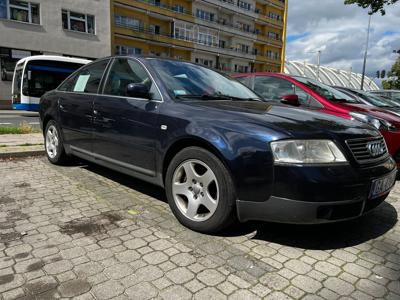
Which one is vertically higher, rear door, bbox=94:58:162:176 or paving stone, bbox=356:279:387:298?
rear door, bbox=94:58:162:176

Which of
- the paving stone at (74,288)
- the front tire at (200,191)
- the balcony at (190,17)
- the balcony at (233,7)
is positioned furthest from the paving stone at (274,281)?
the balcony at (233,7)

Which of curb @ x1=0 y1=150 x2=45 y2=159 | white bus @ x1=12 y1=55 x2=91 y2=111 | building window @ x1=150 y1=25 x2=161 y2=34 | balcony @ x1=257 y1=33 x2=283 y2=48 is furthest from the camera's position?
balcony @ x1=257 y1=33 x2=283 y2=48

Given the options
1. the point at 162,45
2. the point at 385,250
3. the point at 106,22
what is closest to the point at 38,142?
the point at 385,250

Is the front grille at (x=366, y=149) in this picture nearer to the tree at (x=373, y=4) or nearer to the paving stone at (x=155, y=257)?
the paving stone at (x=155, y=257)

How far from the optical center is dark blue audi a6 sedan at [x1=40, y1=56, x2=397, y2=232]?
2539mm

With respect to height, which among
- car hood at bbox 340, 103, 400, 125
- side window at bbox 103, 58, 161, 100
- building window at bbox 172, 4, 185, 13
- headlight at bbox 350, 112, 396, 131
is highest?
building window at bbox 172, 4, 185, 13

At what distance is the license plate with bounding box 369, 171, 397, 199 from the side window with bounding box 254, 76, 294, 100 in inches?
126

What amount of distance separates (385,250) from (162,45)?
Answer: 38272mm

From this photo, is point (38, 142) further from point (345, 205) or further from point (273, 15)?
point (273, 15)

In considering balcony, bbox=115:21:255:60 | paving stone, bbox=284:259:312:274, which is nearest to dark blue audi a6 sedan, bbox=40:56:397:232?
paving stone, bbox=284:259:312:274

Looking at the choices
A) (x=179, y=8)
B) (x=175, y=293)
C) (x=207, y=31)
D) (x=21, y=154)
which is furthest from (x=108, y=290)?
(x=207, y=31)

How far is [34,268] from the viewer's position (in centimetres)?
238

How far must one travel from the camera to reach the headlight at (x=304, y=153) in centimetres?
252

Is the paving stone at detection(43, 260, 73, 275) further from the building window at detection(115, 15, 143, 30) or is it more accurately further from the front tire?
the building window at detection(115, 15, 143, 30)
